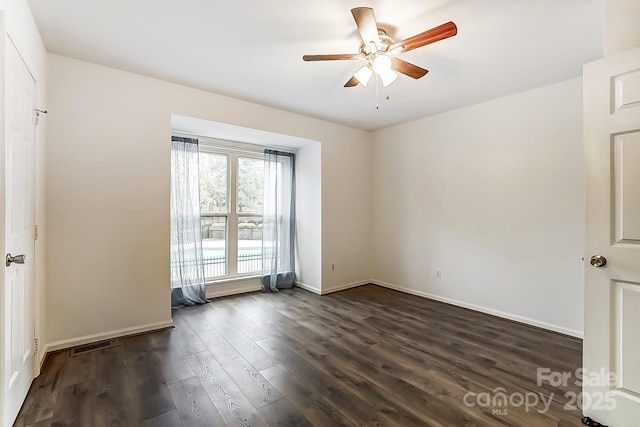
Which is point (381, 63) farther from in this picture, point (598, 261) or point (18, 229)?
point (18, 229)

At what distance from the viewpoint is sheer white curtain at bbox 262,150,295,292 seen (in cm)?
471

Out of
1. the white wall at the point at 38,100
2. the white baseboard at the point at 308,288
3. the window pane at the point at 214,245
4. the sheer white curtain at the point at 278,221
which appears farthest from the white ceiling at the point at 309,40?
the white baseboard at the point at 308,288

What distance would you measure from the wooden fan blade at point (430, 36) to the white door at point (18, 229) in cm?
237

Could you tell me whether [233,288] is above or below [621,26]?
below

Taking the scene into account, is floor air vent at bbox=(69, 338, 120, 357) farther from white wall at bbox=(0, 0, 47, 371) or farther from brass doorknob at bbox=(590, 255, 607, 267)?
brass doorknob at bbox=(590, 255, 607, 267)

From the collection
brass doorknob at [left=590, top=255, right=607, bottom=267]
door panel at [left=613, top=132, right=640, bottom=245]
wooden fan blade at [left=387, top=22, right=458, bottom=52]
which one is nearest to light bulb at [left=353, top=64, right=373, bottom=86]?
wooden fan blade at [left=387, top=22, right=458, bottom=52]

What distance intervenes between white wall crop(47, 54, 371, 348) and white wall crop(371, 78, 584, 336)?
9.48 feet

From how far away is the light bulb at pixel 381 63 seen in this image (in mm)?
2168

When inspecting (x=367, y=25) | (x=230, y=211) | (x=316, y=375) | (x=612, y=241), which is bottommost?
(x=316, y=375)

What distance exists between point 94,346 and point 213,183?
2438 mm

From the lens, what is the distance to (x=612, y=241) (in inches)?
67.5

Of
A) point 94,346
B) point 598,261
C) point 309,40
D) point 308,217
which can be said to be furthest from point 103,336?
point 598,261

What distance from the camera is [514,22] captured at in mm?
2127

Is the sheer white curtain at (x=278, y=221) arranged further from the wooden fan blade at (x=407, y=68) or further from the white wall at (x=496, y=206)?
the wooden fan blade at (x=407, y=68)
